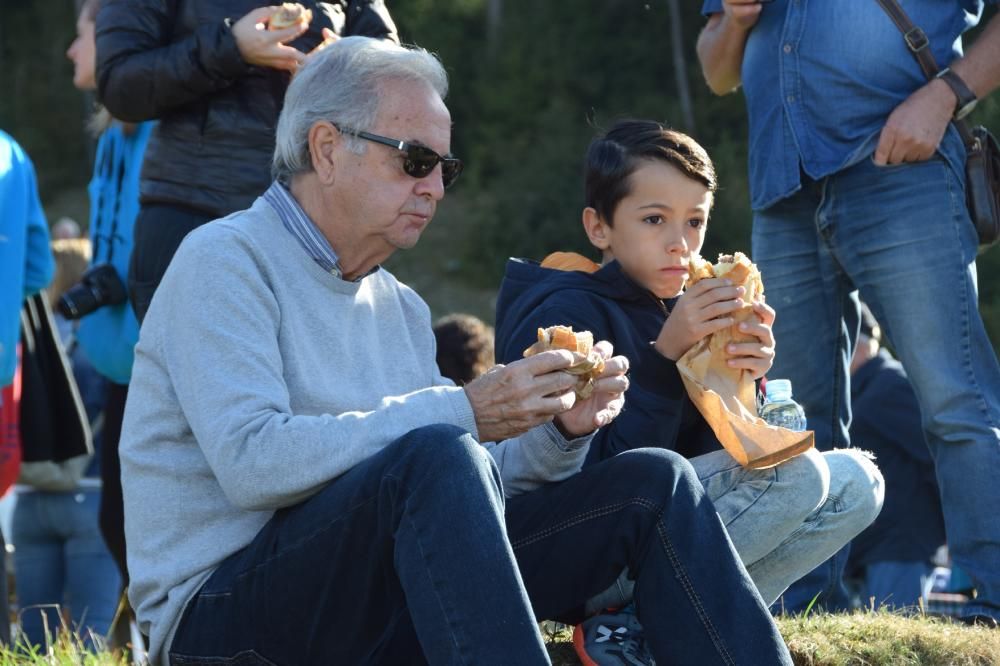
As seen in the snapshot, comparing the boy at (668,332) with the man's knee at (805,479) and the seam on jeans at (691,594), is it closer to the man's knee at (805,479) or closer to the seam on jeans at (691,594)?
the man's knee at (805,479)

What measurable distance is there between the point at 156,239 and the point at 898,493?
374 centimetres

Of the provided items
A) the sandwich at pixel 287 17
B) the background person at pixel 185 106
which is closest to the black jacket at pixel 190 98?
the background person at pixel 185 106

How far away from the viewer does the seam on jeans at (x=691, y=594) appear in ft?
9.13

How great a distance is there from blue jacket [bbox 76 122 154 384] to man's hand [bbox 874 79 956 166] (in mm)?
2393

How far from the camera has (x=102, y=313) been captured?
16.3 ft

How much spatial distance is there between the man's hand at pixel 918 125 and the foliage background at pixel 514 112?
1123 cm

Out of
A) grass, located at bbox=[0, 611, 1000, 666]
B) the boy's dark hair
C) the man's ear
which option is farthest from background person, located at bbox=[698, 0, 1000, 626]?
the man's ear

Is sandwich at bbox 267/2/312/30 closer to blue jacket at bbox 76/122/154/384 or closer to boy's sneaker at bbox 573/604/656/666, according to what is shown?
blue jacket at bbox 76/122/154/384

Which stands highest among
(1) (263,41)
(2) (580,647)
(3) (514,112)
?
(1) (263,41)

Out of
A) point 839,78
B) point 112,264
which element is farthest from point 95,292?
point 839,78

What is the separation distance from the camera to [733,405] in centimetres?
346

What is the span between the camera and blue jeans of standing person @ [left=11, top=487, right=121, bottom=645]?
19.6ft

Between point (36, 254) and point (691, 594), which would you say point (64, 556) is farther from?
point (691, 594)

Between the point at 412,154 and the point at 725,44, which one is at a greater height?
the point at 725,44
